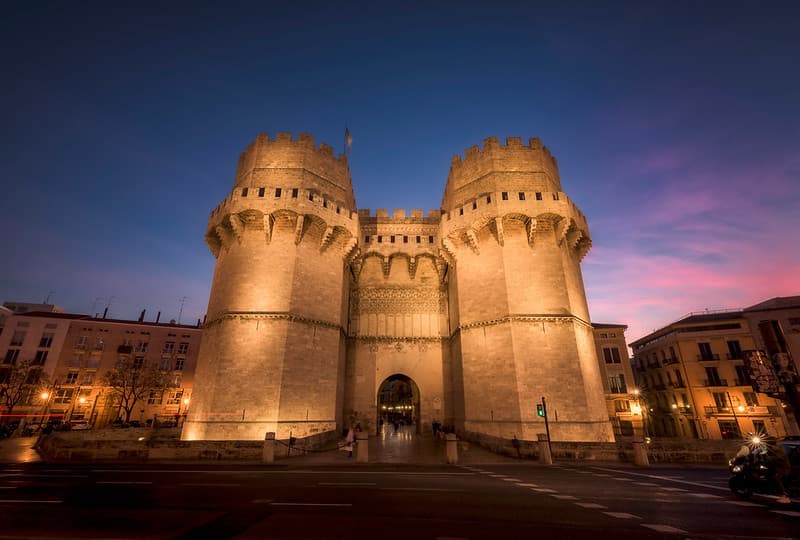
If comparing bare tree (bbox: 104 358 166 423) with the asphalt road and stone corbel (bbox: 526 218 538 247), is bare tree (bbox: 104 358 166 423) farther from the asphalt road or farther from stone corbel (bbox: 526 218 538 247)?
stone corbel (bbox: 526 218 538 247)

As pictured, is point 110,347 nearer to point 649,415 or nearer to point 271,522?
point 271,522

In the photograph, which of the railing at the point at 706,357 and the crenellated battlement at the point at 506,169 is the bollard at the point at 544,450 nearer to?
the crenellated battlement at the point at 506,169

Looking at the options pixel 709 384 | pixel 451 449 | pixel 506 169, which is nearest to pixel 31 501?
pixel 451 449

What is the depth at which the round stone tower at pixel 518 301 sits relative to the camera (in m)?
17.4

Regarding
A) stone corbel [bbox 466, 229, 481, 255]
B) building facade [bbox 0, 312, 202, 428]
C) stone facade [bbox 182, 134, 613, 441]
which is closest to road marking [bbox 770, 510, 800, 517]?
stone facade [bbox 182, 134, 613, 441]

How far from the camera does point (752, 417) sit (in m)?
29.5

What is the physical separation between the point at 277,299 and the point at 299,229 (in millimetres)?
4177

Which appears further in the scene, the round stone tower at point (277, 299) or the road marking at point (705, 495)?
the round stone tower at point (277, 299)

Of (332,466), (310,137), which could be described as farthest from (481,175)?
(332,466)

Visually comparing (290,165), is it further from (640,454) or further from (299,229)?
(640,454)

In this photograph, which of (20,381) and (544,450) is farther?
(20,381)

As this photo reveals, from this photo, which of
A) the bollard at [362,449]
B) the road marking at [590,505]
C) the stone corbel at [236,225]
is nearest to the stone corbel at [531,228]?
the bollard at [362,449]

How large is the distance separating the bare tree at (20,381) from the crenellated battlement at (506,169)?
45.4 metres

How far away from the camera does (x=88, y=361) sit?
131ft
